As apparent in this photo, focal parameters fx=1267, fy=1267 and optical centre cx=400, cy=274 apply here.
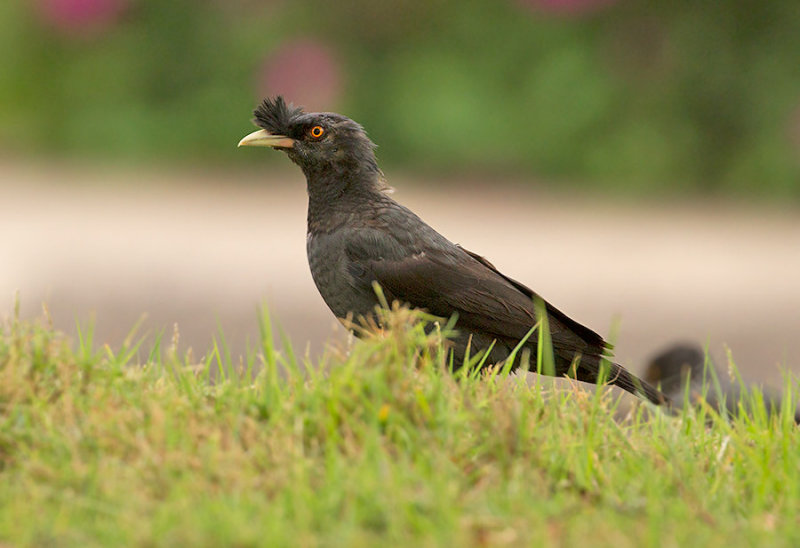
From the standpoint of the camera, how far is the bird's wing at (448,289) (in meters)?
4.34

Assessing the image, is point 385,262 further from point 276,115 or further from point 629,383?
point 629,383

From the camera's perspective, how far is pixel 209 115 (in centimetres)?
1098

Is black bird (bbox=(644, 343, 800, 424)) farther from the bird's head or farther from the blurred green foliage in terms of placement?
the blurred green foliage

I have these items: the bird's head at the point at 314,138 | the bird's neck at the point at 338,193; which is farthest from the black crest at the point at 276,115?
the bird's neck at the point at 338,193

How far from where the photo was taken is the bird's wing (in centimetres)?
434

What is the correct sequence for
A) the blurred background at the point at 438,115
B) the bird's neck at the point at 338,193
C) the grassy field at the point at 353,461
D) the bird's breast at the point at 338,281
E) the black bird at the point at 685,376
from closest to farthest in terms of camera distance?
the grassy field at the point at 353,461 → the bird's breast at the point at 338,281 → the bird's neck at the point at 338,193 → the black bird at the point at 685,376 → the blurred background at the point at 438,115

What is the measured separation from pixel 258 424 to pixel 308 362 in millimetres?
399

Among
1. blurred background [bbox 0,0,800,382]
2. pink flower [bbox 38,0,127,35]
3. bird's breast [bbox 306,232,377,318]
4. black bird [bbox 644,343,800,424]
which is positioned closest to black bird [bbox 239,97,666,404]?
bird's breast [bbox 306,232,377,318]

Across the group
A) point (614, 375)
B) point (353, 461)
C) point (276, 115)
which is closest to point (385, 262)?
point (276, 115)

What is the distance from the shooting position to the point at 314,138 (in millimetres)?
4570

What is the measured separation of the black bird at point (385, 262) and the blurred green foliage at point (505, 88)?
19.6 ft

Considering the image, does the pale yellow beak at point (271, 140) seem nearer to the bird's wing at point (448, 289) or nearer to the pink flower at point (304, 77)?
the bird's wing at point (448, 289)

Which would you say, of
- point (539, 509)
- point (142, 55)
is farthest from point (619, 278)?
point (539, 509)

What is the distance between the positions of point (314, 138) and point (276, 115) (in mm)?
159
